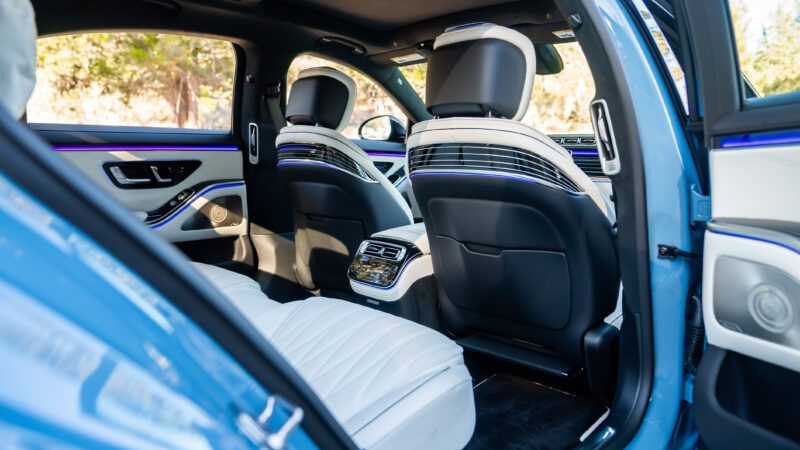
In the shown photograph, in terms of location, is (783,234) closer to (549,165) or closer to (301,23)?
(549,165)

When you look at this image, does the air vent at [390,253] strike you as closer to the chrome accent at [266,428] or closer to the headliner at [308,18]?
the headliner at [308,18]

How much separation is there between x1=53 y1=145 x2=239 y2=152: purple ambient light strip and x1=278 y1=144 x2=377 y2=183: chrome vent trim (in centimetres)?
69

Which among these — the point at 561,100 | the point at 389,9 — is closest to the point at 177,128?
the point at 389,9

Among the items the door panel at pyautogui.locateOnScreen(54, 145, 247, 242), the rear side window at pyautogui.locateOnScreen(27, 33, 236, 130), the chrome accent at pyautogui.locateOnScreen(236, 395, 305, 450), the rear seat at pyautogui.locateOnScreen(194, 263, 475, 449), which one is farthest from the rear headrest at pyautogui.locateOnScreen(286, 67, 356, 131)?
the rear side window at pyautogui.locateOnScreen(27, 33, 236, 130)

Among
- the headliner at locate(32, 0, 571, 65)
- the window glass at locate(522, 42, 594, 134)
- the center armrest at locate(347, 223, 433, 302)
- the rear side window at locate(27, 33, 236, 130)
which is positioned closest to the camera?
the center armrest at locate(347, 223, 433, 302)

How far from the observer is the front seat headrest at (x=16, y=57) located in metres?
0.56

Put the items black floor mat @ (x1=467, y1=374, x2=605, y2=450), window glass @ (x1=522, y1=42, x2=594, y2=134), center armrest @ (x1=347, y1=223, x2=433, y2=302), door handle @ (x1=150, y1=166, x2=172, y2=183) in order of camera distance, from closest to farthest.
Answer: black floor mat @ (x1=467, y1=374, x2=605, y2=450) → center armrest @ (x1=347, y1=223, x2=433, y2=302) → door handle @ (x1=150, y1=166, x2=172, y2=183) → window glass @ (x1=522, y1=42, x2=594, y2=134)

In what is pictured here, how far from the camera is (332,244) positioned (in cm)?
301

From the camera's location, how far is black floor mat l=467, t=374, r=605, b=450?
1923 mm

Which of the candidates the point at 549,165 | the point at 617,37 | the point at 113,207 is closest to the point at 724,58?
the point at 617,37

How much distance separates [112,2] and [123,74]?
691 cm

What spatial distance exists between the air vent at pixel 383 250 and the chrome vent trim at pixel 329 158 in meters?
0.44

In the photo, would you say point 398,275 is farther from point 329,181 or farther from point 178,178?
point 178,178

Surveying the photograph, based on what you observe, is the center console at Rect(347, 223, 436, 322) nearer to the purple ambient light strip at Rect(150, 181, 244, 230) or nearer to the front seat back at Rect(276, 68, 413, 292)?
the front seat back at Rect(276, 68, 413, 292)
